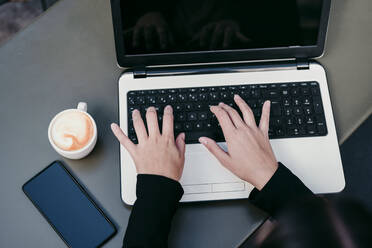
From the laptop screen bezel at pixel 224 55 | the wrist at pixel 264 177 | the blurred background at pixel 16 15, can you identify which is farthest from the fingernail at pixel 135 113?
the blurred background at pixel 16 15

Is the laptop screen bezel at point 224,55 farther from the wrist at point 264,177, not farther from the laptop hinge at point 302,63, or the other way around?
the wrist at point 264,177

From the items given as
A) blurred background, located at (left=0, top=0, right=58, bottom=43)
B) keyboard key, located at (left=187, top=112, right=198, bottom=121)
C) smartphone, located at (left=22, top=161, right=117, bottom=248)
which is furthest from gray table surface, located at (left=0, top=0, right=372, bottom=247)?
blurred background, located at (left=0, top=0, right=58, bottom=43)

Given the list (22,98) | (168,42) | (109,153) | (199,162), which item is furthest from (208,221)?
(22,98)

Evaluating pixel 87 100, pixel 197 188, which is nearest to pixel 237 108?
pixel 197 188

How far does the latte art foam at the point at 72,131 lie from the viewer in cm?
65

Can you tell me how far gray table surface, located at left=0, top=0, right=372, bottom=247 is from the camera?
67cm

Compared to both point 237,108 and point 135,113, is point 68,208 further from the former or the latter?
point 237,108

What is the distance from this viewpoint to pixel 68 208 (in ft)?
2.17

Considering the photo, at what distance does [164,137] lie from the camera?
69cm

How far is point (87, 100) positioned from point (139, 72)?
0.12 meters

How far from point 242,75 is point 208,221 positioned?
30 cm

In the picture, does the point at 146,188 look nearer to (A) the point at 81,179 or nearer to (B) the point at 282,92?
(A) the point at 81,179

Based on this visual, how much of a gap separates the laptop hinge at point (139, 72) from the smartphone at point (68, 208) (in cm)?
23

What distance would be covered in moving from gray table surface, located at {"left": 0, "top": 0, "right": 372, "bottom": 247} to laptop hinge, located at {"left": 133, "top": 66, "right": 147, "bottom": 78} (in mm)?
53
